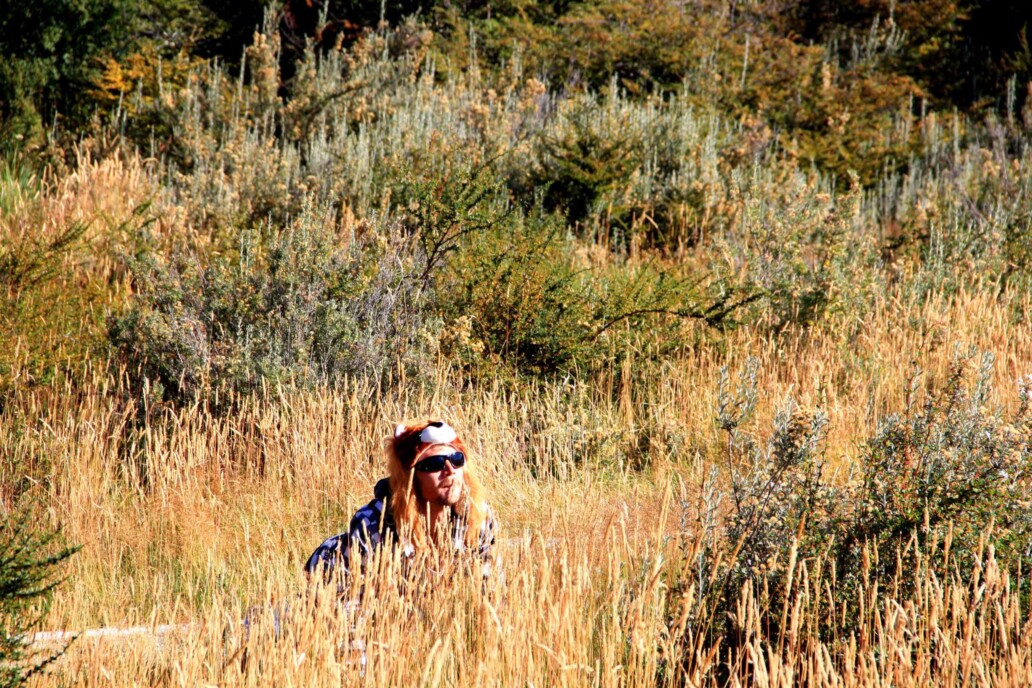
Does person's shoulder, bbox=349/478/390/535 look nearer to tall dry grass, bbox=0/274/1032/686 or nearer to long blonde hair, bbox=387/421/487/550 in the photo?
long blonde hair, bbox=387/421/487/550

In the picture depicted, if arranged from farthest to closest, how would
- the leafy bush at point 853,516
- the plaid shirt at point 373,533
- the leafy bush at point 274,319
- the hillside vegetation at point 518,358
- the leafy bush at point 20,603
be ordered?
the leafy bush at point 274,319 < the plaid shirt at point 373,533 < the leafy bush at point 853,516 < the hillside vegetation at point 518,358 < the leafy bush at point 20,603

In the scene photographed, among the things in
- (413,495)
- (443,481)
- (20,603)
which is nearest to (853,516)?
(443,481)

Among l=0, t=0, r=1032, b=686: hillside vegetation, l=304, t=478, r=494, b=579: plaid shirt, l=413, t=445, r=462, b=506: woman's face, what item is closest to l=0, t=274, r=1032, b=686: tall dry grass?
l=0, t=0, r=1032, b=686: hillside vegetation

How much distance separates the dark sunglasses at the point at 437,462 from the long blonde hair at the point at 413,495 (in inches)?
1.8

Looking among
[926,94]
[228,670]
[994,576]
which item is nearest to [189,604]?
[228,670]

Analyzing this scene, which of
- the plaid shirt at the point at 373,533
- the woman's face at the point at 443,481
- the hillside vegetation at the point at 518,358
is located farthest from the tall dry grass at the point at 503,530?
the woman's face at the point at 443,481

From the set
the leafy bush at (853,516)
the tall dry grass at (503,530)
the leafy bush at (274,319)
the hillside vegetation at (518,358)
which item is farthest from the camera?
the leafy bush at (274,319)

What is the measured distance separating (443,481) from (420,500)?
145mm

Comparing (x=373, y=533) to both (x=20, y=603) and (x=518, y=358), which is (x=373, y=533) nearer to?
(x=20, y=603)

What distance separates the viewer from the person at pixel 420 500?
12.1 feet

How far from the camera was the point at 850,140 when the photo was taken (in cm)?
1177

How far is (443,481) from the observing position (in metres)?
3.73

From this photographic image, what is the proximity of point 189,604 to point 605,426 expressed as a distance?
2487 mm

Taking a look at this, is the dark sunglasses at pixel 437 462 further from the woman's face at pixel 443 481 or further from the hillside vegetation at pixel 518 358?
the hillside vegetation at pixel 518 358
